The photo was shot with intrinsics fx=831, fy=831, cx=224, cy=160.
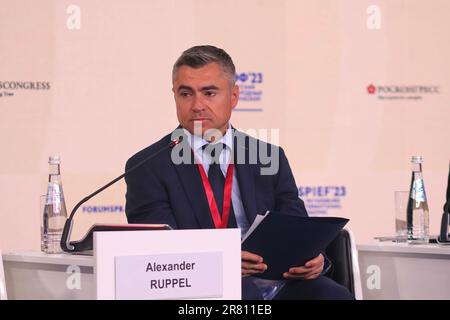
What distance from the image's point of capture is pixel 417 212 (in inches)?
129

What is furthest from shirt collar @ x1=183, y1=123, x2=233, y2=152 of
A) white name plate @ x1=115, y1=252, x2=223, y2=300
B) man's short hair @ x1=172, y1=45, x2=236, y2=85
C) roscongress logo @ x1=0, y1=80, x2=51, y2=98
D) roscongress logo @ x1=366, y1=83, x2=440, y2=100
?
roscongress logo @ x1=366, y1=83, x2=440, y2=100

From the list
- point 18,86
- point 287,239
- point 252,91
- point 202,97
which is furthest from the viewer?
point 252,91

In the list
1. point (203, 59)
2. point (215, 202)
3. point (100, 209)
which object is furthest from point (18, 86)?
point (215, 202)

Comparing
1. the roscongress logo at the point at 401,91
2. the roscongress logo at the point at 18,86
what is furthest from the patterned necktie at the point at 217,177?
the roscongress logo at the point at 401,91

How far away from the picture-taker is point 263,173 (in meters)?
3.18

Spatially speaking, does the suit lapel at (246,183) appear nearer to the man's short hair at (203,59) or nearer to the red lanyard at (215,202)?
the red lanyard at (215,202)

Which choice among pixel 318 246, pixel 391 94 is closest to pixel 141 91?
pixel 391 94

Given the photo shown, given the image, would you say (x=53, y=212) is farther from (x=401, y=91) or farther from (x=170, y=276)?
(x=401, y=91)

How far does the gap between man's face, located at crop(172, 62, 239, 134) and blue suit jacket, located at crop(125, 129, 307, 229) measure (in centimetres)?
12

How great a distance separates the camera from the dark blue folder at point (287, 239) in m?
2.47

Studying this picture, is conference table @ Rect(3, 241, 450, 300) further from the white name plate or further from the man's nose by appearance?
the man's nose

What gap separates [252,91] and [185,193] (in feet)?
5.62

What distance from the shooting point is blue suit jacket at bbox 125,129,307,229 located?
301cm

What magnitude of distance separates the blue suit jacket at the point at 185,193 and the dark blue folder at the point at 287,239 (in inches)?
15.7
